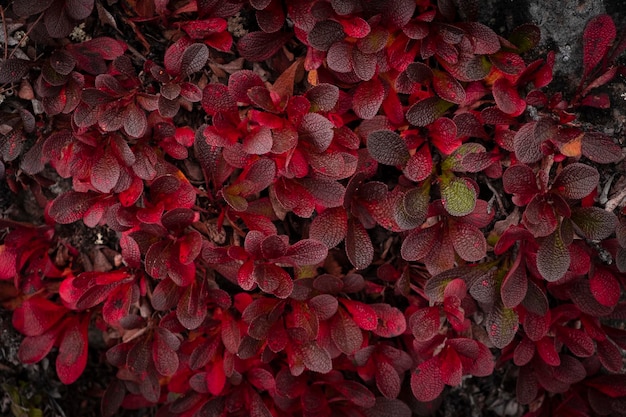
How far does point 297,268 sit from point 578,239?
67 cm

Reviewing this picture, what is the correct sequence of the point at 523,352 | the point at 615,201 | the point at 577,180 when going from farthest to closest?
the point at 523,352
the point at 615,201
the point at 577,180

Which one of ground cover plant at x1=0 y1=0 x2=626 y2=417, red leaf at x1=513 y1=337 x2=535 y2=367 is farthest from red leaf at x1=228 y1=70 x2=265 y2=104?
red leaf at x1=513 y1=337 x2=535 y2=367

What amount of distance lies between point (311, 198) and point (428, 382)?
534 mm

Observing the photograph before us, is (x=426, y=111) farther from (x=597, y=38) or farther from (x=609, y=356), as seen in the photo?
(x=609, y=356)

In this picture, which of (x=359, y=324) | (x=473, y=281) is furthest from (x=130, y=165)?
(x=473, y=281)

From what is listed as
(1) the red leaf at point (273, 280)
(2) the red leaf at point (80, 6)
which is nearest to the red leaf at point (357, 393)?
(1) the red leaf at point (273, 280)

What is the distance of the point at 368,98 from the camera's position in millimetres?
1363

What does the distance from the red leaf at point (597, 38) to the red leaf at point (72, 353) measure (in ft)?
4.58

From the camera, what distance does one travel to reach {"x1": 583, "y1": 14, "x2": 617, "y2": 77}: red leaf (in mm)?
1304

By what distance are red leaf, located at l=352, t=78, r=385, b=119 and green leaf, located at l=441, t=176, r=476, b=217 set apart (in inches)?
9.2

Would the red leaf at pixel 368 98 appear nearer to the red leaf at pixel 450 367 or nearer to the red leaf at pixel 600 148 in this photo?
the red leaf at pixel 600 148

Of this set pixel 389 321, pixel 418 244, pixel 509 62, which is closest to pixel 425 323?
pixel 389 321

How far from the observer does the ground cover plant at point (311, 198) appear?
1.34m

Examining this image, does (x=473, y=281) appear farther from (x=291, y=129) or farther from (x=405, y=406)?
(x=291, y=129)
